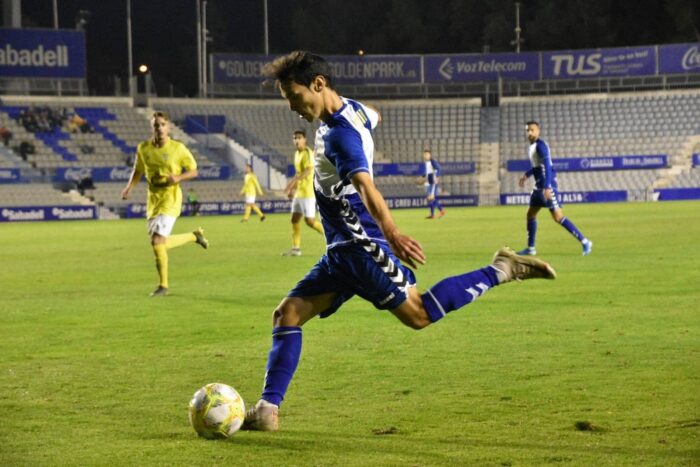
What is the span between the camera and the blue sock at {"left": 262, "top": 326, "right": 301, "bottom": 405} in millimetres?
6641

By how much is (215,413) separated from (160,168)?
898 centimetres

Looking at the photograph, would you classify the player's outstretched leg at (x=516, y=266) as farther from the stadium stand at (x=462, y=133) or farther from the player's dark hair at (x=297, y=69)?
the stadium stand at (x=462, y=133)

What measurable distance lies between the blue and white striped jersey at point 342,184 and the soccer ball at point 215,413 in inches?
43.9

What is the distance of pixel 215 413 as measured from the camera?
6289mm

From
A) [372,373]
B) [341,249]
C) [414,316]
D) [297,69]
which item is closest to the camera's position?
[297,69]

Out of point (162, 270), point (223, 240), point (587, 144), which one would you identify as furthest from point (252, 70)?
point (162, 270)

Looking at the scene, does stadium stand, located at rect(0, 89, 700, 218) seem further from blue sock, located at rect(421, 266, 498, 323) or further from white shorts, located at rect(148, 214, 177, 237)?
blue sock, located at rect(421, 266, 498, 323)

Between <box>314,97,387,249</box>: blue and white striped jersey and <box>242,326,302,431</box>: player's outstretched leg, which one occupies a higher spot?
<box>314,97,387,249</box>: blue and white striped jersey

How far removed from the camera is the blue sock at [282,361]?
664cm

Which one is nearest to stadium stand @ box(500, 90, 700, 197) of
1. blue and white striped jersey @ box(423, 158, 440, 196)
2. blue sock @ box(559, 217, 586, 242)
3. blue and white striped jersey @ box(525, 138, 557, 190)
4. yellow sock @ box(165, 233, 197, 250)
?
blue and white striped jersey @ box(423, 158, 440, 196)

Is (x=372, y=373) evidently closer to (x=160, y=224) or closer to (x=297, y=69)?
(x=297, y=69)

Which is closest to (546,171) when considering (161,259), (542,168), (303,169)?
(542,168)

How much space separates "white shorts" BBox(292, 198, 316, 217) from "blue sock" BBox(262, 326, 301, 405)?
47.9 ft

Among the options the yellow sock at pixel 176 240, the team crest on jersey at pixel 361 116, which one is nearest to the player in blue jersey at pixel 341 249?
the team crest on jersey at pixel 361 116
